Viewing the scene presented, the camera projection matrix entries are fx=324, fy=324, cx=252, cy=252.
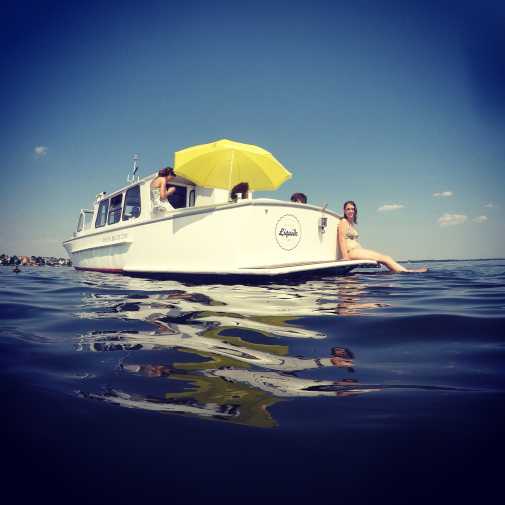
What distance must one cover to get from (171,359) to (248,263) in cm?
374

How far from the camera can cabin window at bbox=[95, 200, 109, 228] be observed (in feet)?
30.5

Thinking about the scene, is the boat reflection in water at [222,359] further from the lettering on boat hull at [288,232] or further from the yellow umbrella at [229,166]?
the yellow umbrella at [229,166]

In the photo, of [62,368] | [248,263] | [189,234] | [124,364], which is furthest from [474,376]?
[189,234]

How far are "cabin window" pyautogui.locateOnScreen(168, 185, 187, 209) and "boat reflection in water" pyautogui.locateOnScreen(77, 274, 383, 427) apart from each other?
4.87m

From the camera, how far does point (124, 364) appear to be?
1.57 meters

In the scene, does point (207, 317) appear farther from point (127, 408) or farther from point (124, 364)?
point (127, 408)

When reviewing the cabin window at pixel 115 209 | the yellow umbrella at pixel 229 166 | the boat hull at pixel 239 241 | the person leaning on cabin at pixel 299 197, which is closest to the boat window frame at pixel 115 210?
the cabin window at pixel 115 209

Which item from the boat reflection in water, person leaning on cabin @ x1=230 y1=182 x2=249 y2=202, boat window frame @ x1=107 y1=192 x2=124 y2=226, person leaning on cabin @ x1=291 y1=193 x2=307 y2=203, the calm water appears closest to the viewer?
the calm water

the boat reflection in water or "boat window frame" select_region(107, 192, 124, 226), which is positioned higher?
"boat window frame" select_region(107, 192, 124, 226)

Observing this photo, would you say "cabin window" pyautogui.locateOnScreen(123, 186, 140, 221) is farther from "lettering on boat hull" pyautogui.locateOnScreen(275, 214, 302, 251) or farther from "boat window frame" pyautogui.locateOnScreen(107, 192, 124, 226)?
"lettering on boat hull" pyautogui.locateOnScreen(275, 214, 302, 251)

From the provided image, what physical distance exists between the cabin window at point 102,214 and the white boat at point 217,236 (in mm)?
1100

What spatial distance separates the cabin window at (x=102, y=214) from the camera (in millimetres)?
9303

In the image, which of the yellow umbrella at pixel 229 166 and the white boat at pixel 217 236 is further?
the yellow umbrella at pixel 229 166

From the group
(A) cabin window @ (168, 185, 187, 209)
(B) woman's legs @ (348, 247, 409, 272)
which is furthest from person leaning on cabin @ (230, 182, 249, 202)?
(B) woman's legs @ (348, 247, 409, 272)
